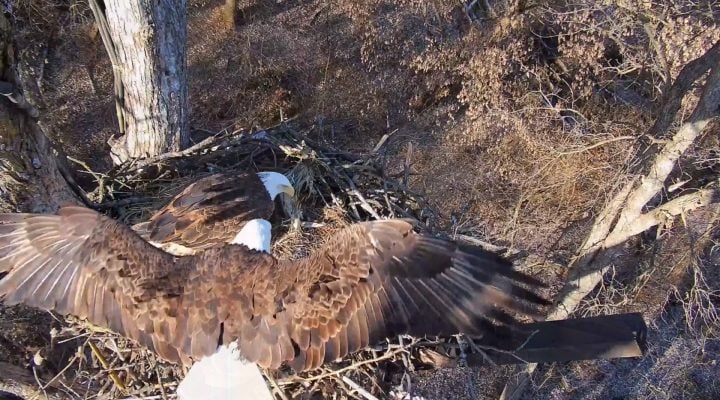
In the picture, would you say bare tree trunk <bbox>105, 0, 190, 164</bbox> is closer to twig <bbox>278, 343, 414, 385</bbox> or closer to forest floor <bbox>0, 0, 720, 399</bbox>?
twig <bbox>278, 343, 414, 385</bbox>

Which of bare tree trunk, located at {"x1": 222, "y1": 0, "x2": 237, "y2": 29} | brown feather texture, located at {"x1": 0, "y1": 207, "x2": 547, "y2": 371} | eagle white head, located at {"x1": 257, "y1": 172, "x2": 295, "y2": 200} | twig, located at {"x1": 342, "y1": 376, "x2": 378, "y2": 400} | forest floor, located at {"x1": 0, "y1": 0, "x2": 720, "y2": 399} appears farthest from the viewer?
bare tree trunk, located at {"x1": 222, "y1": 0, "x2": 237, "y2": 29}

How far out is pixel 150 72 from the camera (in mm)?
3438

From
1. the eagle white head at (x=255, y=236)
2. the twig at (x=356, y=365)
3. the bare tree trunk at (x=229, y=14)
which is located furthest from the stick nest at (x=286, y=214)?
the bare tree trunk at (x=229, y=14)

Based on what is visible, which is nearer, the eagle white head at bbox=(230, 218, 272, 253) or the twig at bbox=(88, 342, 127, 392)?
the twig at bbox=(88, 342, 127, 392)

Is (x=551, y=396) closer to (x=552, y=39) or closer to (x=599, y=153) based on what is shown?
(x=599, y=153)

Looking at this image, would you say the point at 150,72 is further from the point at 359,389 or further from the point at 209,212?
the point at 359,389

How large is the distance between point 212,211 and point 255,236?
430mm

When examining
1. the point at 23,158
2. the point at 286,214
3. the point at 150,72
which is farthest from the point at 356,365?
the point at 150,72

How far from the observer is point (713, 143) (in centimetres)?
741

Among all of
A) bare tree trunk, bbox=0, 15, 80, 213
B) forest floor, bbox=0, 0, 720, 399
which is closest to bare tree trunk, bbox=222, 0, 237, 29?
forest floor, bbox=0, 0, 720, 399

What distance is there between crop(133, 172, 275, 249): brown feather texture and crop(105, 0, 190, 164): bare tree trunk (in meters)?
0.44

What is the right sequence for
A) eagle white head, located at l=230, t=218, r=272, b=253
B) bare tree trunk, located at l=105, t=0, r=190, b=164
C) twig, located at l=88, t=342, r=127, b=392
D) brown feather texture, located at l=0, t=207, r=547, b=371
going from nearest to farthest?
brown feather texture, located at l=0, t=207, r=547, b=371, twig, located at l=88, t=342, r=127, b=392, eagle white head, located at l=230, t=218, r=272, b=253, bare tree trunk, located at l=105, t=0, r=190, b=164

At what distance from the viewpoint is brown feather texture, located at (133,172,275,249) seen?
3375 mm

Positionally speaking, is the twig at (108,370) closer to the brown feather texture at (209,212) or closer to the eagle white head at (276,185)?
the brown feather texture at (209,212)
